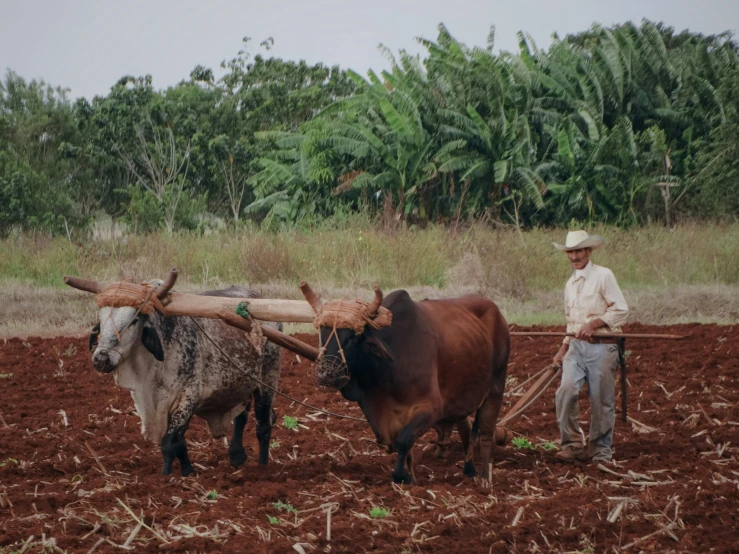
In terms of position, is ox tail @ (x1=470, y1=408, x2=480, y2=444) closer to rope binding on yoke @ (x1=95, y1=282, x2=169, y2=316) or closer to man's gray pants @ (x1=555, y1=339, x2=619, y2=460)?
man's gray pants @ (x1=555, y1=339, x2=619, y2=460)

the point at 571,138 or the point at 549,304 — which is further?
the point at 571,138

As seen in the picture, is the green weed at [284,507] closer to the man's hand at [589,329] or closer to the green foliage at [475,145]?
the man's hand at [589,329]

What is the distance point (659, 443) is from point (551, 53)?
74.1 feet

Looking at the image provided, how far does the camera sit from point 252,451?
26.7 feet

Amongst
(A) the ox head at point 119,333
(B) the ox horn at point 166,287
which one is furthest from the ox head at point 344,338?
(A) the ox head at point 119,333

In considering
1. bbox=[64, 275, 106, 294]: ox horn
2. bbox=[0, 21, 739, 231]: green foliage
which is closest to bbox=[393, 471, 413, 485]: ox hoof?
bbox=[64, 275, 106, 294]: ox horn

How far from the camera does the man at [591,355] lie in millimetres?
7414

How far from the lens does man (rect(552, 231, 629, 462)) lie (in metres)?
7.41

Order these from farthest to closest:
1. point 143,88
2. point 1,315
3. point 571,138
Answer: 1. point 143,88
2. point 571,138
3. point 1,315

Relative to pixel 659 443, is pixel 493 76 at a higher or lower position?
higher

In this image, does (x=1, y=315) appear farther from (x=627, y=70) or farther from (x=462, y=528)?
(x=627, y=70)

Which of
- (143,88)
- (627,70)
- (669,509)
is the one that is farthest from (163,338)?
(143,88)

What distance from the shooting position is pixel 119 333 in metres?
6.30

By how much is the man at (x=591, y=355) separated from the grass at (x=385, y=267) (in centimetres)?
831
